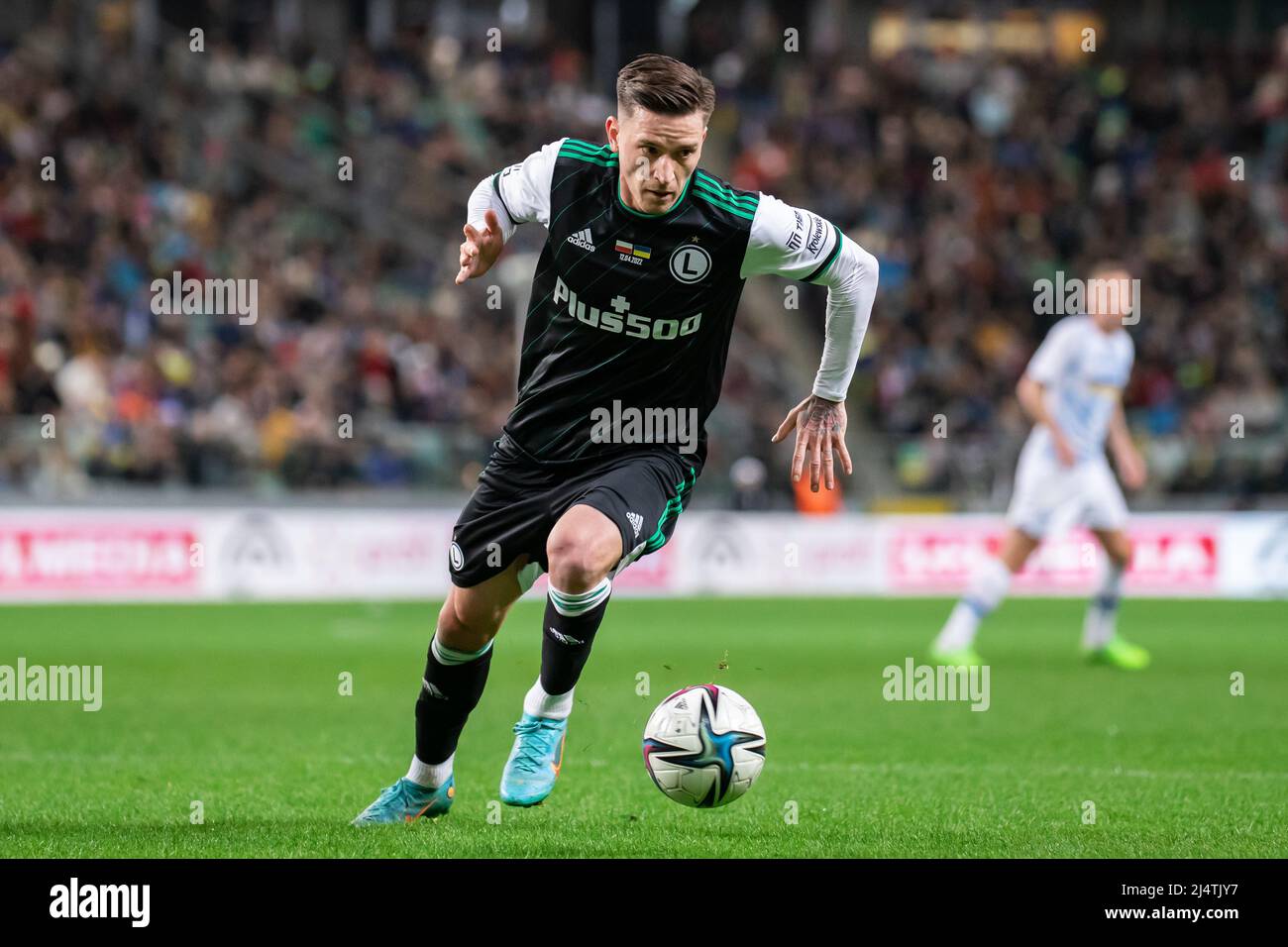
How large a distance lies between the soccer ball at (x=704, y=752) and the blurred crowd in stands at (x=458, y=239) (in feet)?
43.3

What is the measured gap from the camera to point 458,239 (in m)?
23.2

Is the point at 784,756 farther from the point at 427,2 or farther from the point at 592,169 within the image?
the point at 427,2

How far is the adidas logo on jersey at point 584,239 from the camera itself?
19.6 ft

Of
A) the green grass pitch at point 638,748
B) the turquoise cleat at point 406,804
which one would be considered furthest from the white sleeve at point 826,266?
the turquoise cleat at point 406,804

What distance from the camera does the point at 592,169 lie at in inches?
239

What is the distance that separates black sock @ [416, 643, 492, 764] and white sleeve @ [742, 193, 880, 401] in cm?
163

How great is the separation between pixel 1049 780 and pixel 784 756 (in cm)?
136

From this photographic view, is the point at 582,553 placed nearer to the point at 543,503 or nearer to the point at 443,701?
the point at 543,503

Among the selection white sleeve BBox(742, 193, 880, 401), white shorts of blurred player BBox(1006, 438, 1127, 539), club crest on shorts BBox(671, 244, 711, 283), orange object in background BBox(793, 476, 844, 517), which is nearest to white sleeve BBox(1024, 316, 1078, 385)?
white shorts of blurred player BBox(1006, 438, 1127, 539)

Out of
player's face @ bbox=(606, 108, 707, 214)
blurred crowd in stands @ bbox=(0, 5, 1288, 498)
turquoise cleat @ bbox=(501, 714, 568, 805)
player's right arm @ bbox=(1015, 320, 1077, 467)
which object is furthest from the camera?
blurred crowd in stands @ bbox=(0, 5, 1288, 498)

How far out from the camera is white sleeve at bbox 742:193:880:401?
236 inches

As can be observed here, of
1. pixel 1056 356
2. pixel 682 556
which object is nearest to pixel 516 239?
pixel 682 556

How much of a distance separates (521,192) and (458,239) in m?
17.3

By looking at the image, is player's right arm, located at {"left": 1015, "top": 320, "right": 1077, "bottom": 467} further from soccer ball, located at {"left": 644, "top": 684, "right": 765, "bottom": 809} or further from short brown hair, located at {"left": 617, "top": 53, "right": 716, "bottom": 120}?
short brown hair, located at {"left": 617, "top": 53, "right": 716, "bottom": 120}
